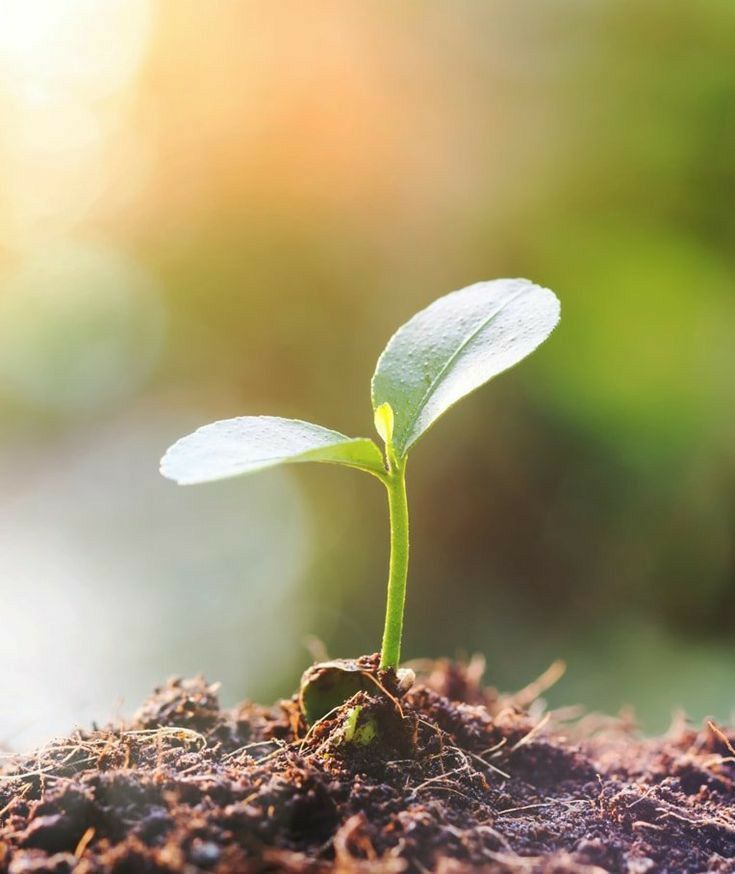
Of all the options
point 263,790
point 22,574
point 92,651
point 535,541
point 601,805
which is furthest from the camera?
point 535,541

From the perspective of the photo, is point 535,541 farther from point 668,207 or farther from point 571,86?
point 571,86

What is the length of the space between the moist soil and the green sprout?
0.33ft

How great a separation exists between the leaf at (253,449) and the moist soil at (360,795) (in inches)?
7.8

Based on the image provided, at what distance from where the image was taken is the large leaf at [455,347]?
2.30 feet

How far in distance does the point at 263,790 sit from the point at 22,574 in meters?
1.89

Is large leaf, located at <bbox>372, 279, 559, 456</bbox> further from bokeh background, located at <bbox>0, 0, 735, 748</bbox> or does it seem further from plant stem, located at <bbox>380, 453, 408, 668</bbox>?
bokeh background, located at <bbox>0, 0, 735, 748</bbox>

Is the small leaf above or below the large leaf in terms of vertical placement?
below

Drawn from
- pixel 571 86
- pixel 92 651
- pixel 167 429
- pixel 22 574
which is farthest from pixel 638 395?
pixel 22 574

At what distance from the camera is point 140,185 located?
2623 millimetres

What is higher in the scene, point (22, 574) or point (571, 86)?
point (571, 86)

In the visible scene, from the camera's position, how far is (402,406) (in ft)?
2.45

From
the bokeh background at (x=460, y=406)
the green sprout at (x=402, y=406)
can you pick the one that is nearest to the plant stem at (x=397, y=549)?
the green sprout at (x=402, y=406)

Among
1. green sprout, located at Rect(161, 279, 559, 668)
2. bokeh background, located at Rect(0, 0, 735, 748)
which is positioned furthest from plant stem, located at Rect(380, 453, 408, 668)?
bokeh background, located at Rect(0, 0, 735, 748)

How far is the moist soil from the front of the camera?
0.55 meters
